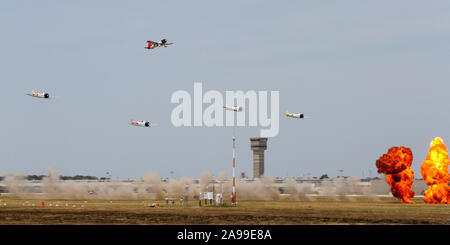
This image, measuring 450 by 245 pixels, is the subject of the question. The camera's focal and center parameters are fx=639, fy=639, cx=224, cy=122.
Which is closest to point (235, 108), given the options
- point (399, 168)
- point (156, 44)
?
point (156, 44)

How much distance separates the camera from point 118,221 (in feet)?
248

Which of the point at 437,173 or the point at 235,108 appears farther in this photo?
the point at 437,173

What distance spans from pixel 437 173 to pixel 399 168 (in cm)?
814

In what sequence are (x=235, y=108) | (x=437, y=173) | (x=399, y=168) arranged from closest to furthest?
(x=235, y=108), (x=437, y=173), (x=399, y=168)

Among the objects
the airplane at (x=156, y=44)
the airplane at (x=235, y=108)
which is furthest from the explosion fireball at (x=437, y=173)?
the airplane at (x=156, y=44)

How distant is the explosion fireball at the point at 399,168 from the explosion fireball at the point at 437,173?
419 cm

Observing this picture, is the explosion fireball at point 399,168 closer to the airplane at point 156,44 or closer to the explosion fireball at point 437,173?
the explosion fireball at point 437,173

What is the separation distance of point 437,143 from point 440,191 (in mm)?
10478

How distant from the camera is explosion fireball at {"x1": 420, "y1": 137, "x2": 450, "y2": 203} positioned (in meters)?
136

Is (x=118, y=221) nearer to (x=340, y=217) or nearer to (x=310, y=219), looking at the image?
(x=310, y=219)

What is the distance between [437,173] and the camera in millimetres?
135625

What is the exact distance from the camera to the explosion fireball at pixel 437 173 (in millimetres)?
136000

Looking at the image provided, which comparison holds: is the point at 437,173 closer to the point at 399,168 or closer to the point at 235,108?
the point at 399,168
